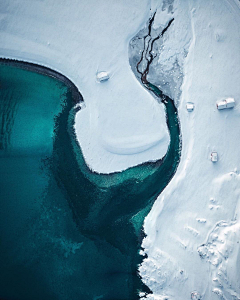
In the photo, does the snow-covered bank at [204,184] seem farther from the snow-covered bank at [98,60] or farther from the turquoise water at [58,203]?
the snow-covered bank at [98,60]

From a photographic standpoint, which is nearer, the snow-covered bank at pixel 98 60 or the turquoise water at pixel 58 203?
the snow-covered bank at pixel 98 60

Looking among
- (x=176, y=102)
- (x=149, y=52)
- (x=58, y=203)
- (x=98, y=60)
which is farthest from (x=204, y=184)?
(x=98, y=60)

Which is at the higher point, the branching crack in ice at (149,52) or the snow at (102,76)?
the branching crack in ice at (149,52)

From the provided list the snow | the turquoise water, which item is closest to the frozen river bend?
the snow

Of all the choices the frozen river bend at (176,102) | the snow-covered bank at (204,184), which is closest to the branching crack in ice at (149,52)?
the frozen river bend at (176,102)

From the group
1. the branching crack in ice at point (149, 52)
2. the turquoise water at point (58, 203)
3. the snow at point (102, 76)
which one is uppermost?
the branching crack in ice at point (149, 52)
